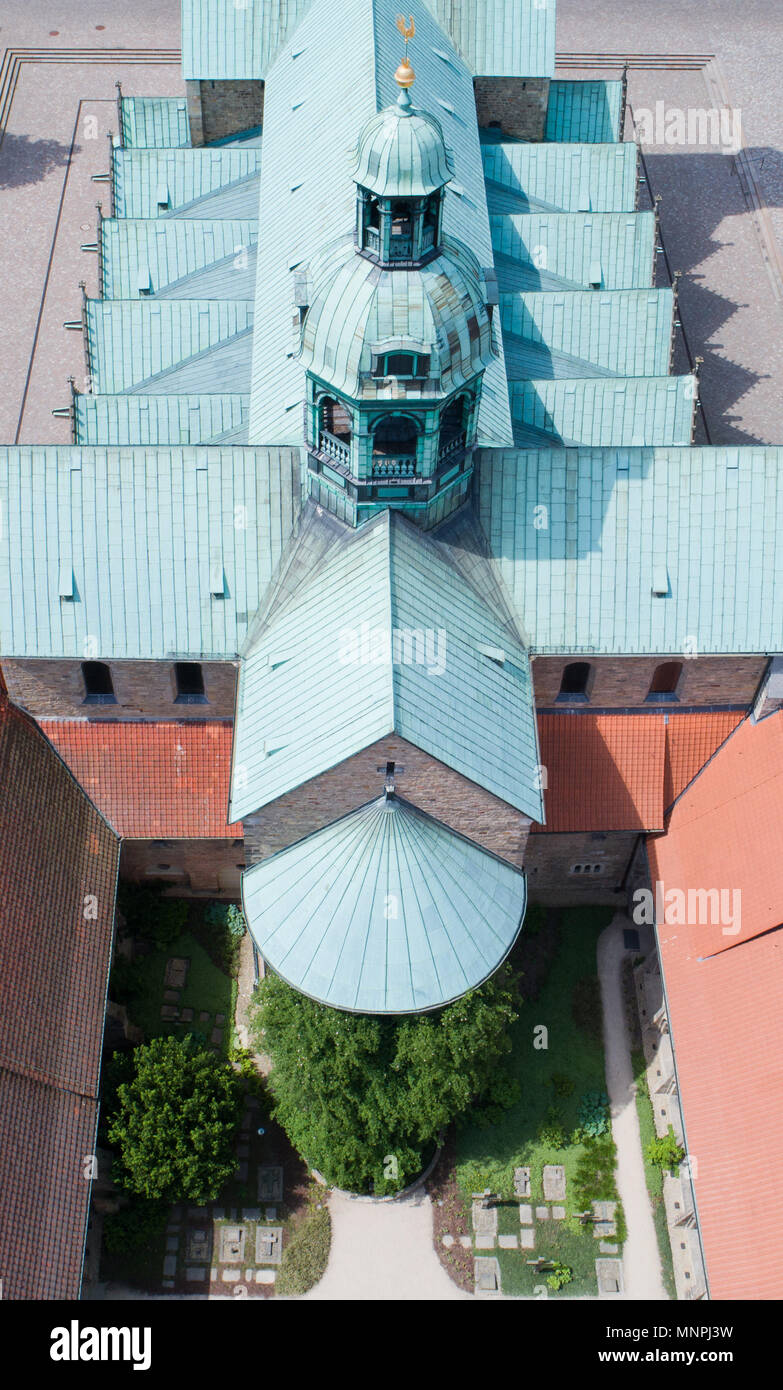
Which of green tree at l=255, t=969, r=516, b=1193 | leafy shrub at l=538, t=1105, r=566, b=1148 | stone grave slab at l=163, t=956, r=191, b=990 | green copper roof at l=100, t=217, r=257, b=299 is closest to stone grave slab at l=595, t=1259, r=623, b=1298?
leafy shrub at l=538, t=1105, r=566, b=1148

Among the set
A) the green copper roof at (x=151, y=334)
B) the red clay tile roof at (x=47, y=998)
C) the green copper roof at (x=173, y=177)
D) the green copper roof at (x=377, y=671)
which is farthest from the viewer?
the green copper roof at (x=173, y=177)

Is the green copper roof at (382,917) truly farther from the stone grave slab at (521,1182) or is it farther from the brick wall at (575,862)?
the stone grave slab at (521,1182)

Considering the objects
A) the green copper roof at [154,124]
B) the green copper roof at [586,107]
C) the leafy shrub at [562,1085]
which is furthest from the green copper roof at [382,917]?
the green copper roof at [586,107]

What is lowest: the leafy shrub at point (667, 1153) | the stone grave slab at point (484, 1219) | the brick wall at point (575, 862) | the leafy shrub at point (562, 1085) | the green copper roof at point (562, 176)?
the stone grave slab at point (484, 1219)

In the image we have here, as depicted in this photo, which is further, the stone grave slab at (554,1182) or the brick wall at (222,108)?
the brick wall at (222,108)

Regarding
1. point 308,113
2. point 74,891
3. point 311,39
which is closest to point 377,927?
point 74,891
